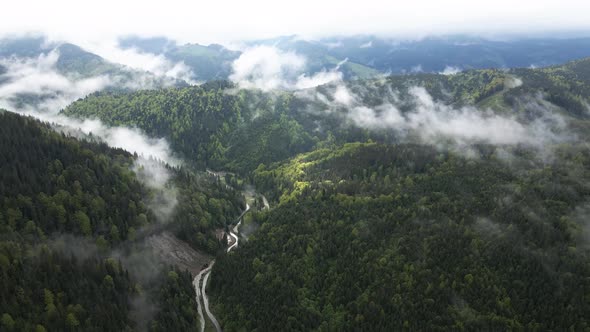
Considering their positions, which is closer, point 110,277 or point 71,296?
point 71,296

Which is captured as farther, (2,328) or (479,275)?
(479,275)

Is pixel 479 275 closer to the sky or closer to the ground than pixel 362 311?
closer to the sky

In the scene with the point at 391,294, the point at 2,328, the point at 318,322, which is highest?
the point at 2,328

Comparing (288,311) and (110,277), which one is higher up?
(110,277)

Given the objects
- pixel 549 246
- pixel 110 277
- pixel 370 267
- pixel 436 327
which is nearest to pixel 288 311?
pixel 370 267

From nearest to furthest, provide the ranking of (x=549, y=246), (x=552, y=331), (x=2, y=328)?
(x=2, y=328), (x=552, y=331), (x=549, y=246)

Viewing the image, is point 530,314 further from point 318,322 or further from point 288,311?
point 288,311

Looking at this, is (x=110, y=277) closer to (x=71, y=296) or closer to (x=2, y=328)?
(x=71, y=296)

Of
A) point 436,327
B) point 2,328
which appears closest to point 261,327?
point 436,327

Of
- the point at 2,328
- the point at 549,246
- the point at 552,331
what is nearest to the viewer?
the point at 2,328
